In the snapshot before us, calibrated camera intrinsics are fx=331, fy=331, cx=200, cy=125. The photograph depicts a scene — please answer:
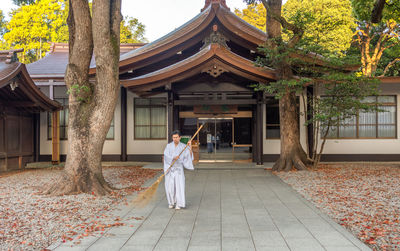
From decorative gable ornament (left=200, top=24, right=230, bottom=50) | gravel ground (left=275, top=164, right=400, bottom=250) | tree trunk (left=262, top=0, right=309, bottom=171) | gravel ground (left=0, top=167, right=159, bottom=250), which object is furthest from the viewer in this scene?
decorative gable ornament (left=200, top=24, right=230, bottom=50)

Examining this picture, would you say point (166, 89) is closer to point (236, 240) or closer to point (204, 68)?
point (204, 68)

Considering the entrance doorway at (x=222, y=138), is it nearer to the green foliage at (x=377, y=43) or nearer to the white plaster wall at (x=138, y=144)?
the white plaster wall at (x=138, y=144)

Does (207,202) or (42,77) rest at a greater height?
(42,77)

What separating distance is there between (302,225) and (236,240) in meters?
1.39

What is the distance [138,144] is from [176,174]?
9314 millimetres

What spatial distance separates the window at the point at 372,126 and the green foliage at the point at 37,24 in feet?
84.5

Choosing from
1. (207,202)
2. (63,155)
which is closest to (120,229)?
(207,202)

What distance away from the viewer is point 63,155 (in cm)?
1586

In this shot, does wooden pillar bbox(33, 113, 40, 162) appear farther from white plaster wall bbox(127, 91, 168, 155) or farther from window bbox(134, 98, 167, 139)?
window bbox(134, 98, 167, 139)

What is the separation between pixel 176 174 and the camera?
263 inches

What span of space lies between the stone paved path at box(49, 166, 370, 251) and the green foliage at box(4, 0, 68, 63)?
90.6 feet

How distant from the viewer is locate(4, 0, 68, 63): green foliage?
29.8 m

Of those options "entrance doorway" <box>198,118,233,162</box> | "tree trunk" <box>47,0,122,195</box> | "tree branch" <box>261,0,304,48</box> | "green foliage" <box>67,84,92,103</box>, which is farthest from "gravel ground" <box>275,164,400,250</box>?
"green foliage" <box>67,84,92,103</box>

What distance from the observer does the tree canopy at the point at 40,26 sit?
29.9m
